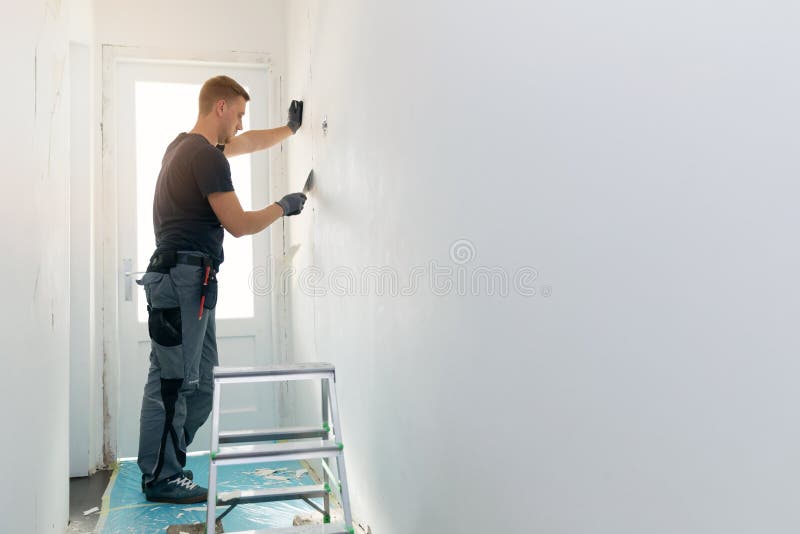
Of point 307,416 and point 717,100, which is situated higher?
point 717,100

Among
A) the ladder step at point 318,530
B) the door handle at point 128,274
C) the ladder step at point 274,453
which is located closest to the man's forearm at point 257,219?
the ladder step at point 274,453

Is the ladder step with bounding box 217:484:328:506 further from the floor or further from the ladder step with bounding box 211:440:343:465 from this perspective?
the floor

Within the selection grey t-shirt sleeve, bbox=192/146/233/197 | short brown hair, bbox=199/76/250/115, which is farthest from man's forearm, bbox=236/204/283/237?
short brown hair, bbox=199/76/250/115

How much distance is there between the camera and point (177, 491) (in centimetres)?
272

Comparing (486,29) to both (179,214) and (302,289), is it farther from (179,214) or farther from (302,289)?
(302,289)

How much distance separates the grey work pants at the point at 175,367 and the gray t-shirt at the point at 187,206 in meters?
0.12

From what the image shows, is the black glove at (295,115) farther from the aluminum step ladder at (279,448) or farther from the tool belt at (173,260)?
the aluminum step ladder at (279,448)

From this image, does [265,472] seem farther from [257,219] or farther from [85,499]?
[257,219]

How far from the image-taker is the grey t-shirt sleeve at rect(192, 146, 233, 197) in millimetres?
2479

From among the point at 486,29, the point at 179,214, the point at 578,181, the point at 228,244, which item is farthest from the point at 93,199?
the point at 578,181

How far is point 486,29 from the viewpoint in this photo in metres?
1.19

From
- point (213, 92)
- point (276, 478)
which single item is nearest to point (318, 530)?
point (276, 478)

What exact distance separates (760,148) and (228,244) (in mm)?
3435

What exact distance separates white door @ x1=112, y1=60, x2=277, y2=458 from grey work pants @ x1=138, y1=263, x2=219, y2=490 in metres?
0.90
